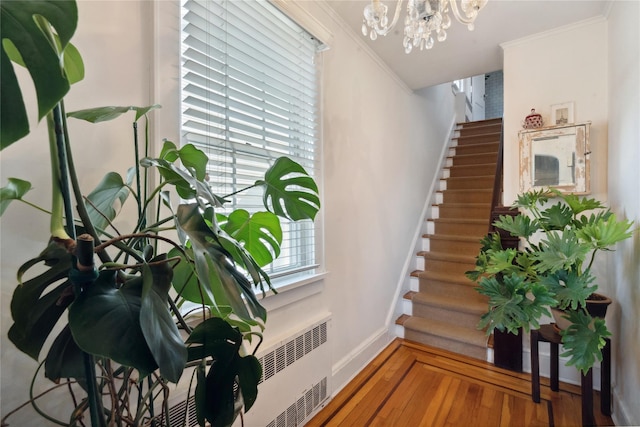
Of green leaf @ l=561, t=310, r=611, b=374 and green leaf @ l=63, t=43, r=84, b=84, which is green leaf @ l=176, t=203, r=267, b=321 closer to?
green leaf @ l=63, t=43, r=84, b=84

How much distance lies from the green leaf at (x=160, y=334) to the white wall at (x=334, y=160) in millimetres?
657

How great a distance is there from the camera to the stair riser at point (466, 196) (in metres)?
3.63

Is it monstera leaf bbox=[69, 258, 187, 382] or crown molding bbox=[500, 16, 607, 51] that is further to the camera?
crown molding bbox=[500, 16, 607, 51]

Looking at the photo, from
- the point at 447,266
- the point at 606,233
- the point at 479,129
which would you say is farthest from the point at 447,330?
the point at 479,129

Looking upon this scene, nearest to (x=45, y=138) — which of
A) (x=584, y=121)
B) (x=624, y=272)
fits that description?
(x=624, y=272)

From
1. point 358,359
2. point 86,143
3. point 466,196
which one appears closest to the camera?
point 86,143

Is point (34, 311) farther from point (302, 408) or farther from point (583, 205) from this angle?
point (583, 205)

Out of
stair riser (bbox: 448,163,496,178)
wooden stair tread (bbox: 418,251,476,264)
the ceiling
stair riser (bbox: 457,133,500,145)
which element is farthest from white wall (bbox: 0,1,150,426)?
stair riser (bbox: 457,133,500,145)

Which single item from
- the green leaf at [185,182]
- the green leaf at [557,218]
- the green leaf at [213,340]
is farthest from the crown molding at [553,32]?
the green leaf at [213,340]

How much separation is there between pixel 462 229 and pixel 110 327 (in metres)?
3.66

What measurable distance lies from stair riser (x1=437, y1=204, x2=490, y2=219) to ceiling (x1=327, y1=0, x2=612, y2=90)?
1584 millimetres

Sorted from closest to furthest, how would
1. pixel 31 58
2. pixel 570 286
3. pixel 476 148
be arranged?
1. pixel 31 58
2. pixel 570 286
3. pixel 476 148

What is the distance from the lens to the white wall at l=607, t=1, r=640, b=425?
4.80 ft

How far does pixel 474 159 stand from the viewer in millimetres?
4223
